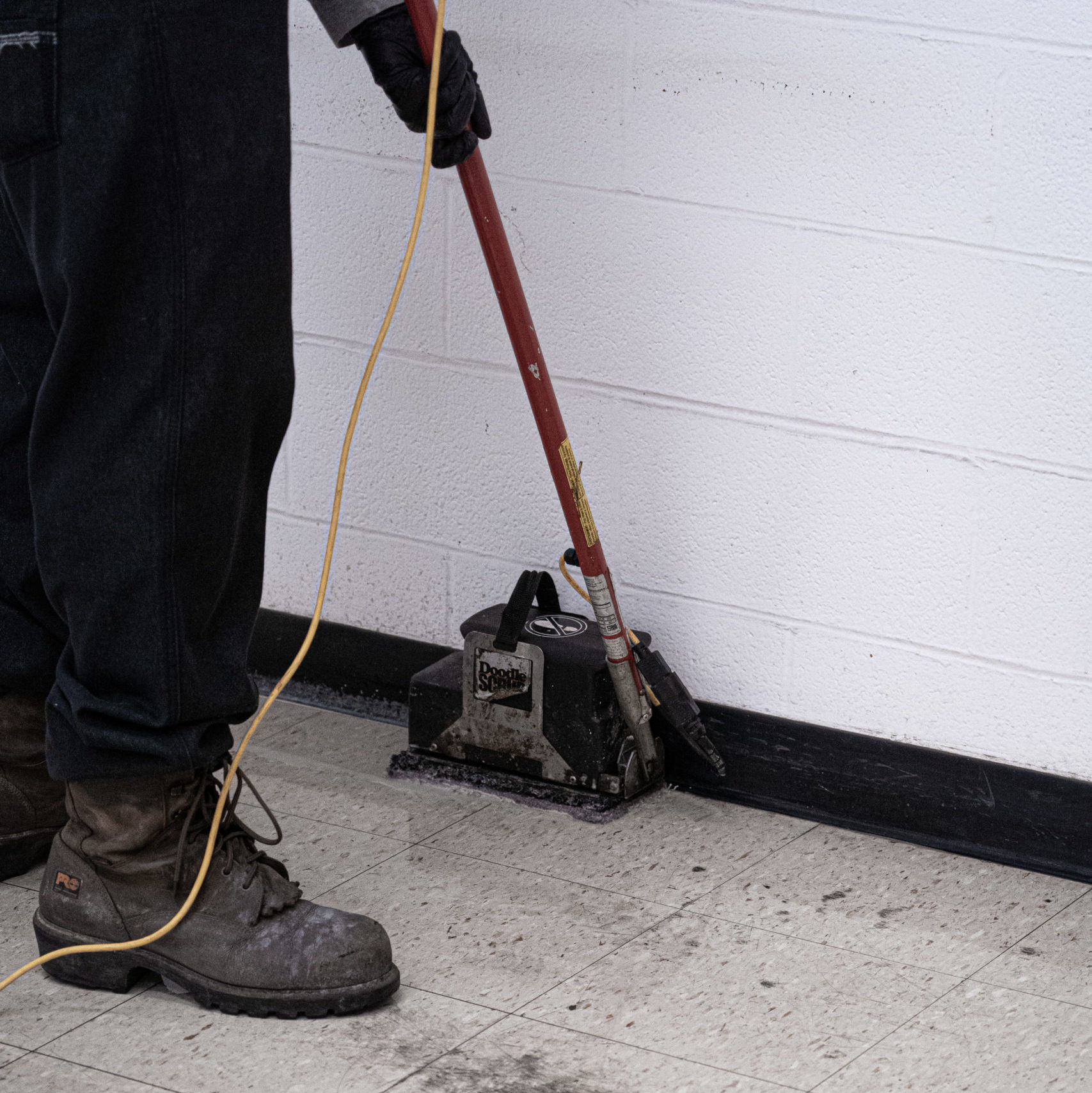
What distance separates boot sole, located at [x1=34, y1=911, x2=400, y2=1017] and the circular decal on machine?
1.88 ft

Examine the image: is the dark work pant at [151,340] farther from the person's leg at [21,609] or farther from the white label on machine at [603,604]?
the white label on machine at [603,604]

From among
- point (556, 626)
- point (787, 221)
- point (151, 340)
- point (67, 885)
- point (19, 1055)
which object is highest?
point (787, 221)

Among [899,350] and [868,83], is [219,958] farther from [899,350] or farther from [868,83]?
[868,83]

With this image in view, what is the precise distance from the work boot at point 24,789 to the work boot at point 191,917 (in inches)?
6.9

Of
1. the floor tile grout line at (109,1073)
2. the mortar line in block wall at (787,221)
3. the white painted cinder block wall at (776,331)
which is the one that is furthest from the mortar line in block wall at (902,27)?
the floor tile grout line at (109,1073)

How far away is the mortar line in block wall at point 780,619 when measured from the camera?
73.0 inches

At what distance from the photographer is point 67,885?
1579 millimetres

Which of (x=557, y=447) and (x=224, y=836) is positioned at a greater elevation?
(x=557, y=447)

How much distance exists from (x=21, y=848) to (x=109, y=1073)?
0.41 meters

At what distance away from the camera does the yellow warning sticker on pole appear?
6.21 feet

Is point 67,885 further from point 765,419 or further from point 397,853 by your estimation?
point 765,419

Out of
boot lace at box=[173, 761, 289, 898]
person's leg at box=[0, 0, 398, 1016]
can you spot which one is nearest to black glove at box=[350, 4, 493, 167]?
person's leg at box=[0, 0, 398, 1016]

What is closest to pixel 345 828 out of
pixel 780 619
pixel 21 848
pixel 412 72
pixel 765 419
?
pixel 21 848

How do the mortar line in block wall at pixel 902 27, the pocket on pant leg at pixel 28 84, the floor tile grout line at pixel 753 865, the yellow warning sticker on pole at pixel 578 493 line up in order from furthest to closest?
the yellow warning sticker on pole at pixel 578 493 < the floor tile grout line at pixel 753 865 < the mortar line in block wall at pixel 902 27 < the pocket on pant leg at pixel 28 84
